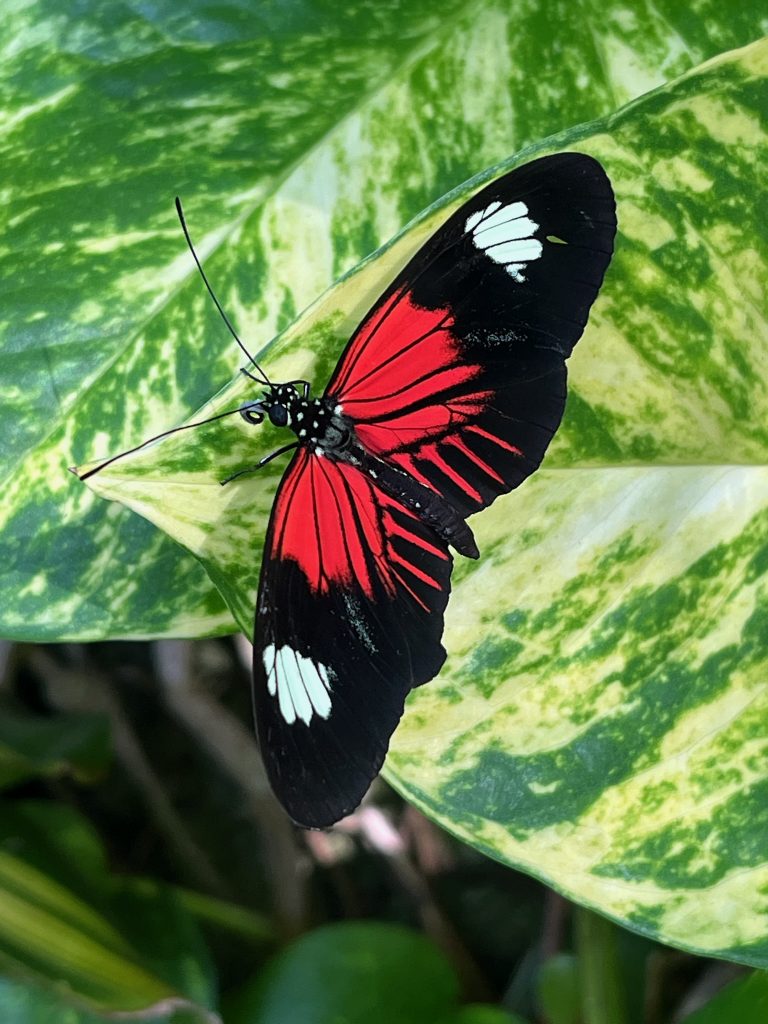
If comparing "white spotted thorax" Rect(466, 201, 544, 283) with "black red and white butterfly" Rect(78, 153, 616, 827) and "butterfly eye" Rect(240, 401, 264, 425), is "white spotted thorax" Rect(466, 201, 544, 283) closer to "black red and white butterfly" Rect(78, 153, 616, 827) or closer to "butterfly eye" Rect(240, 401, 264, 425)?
"black red and white butterfly" Rect(78, 153, 616, 827)

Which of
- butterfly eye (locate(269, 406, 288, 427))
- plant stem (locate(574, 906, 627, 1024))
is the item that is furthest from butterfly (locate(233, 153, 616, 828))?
plant stem (locate(574, 906, 627, 1024))

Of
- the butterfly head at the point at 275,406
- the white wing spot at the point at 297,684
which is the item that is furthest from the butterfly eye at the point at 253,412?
the white wing spot at the point at 297,684

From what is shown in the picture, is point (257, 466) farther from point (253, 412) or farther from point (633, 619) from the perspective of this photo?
point (633, 619)

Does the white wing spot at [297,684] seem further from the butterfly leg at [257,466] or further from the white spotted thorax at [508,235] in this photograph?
the white spotted thorax at [508,235]

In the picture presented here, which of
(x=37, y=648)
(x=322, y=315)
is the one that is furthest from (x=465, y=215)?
(x=37, y=648)

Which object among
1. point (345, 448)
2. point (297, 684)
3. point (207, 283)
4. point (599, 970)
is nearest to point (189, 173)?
point (207, 283)
